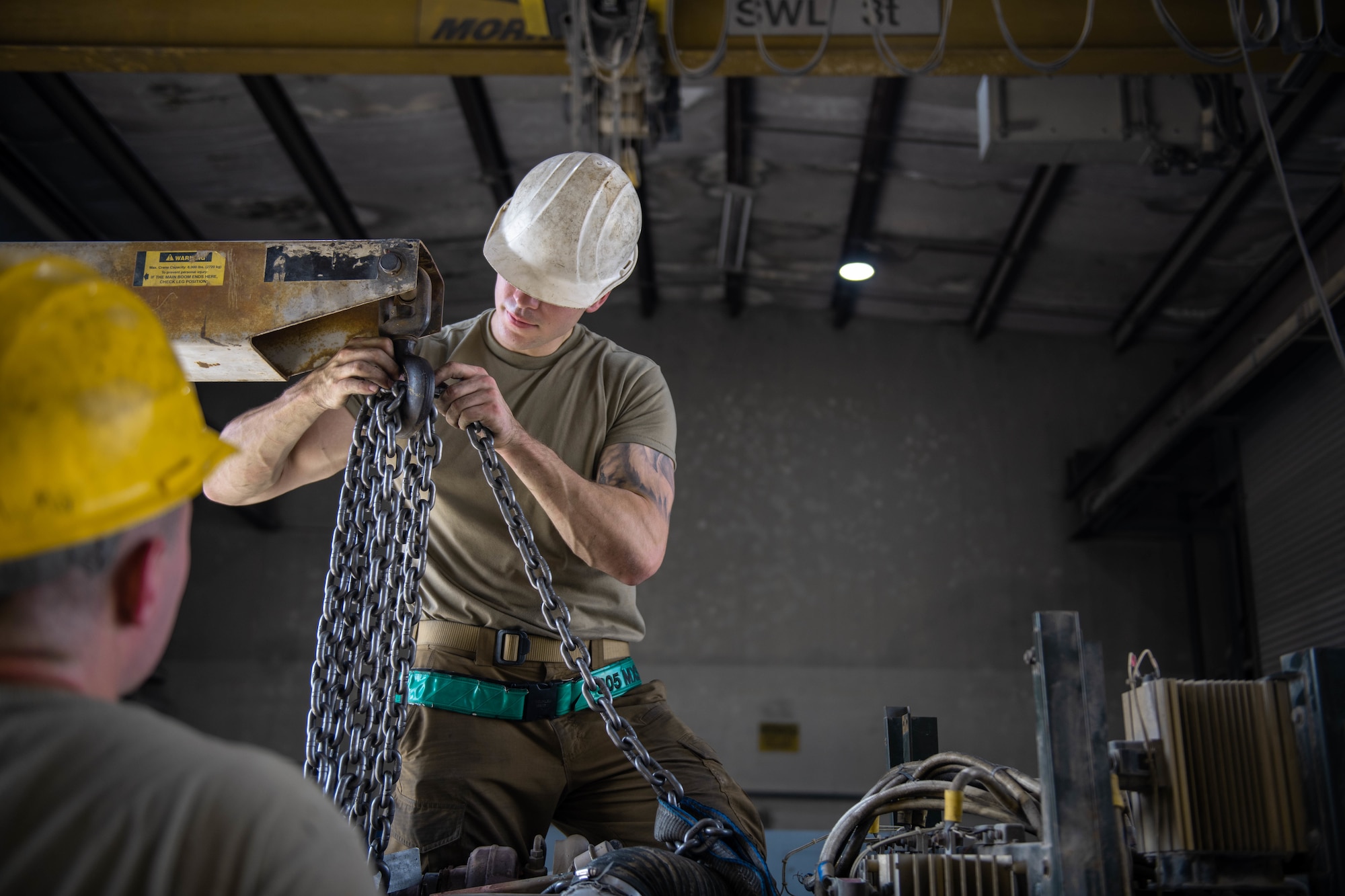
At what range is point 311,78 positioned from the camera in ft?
23.5

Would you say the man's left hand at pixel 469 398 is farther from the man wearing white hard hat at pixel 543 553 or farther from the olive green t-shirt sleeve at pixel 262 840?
the olive green t-shirt sleeve at pixel 262 840

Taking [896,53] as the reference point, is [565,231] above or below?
below

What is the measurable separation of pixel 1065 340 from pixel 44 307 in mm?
11209

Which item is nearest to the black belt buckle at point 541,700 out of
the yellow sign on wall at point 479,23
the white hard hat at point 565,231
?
the white hard hat at point 565,231

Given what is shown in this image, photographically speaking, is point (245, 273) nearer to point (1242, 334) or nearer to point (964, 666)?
point (1242, 334)

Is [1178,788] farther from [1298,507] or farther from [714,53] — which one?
[1298,507]

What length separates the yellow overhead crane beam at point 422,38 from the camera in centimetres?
527

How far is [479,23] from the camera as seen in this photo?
5395 mm

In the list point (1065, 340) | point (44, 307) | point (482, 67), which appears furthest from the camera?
point (1065, 340)

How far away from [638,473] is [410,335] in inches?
32.5

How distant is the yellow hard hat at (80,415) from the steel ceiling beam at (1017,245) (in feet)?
24.6

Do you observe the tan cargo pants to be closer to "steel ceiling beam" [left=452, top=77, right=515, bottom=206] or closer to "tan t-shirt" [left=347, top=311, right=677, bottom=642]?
"tan t-shirt" [left=347, top=311, right=677, bottom=642]

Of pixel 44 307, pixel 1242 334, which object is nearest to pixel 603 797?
pixel 44 307

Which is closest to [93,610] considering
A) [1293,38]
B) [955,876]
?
[955,876]
